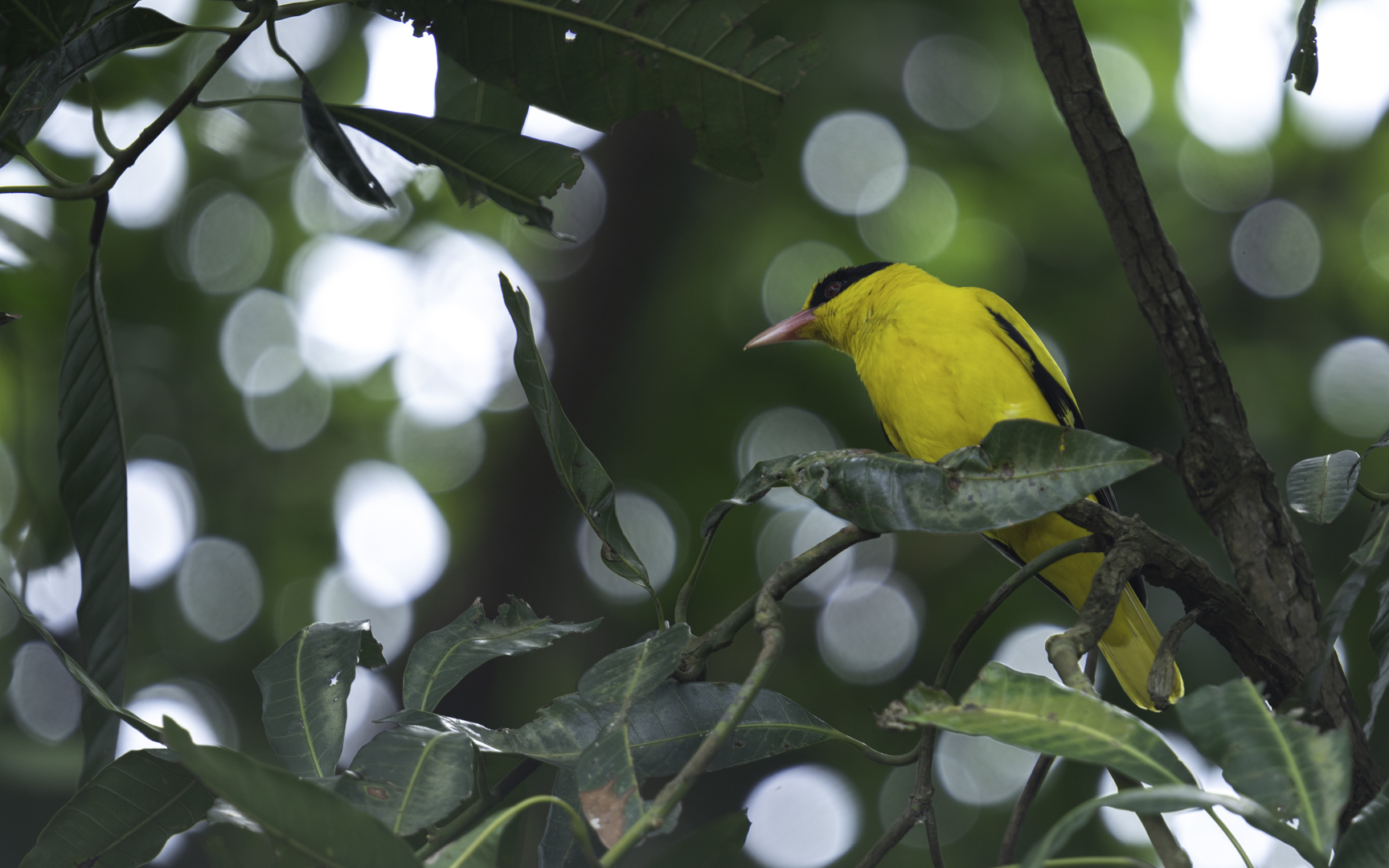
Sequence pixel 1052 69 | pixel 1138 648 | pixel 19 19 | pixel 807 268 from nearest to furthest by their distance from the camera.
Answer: pixel 19 19 < pixel 1052 69 < pixel 1138 648 < pixel 807 268

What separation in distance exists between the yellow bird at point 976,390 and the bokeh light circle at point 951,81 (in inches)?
76.5

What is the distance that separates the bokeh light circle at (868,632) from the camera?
4316mm

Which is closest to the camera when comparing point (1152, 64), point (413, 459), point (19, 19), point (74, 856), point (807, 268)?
point (74, 856)

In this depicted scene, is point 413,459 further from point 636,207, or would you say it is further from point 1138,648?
point 1138,648

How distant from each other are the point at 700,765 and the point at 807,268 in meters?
4.34

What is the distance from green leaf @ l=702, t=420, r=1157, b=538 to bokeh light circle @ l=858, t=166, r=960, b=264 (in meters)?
3.83

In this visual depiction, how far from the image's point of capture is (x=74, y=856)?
109 cm

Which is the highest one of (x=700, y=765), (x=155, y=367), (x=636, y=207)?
(x=636, y=207)

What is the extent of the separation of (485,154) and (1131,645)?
2461 mm

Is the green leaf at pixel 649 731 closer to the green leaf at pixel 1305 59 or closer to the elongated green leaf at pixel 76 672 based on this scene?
the elongated green leaf at pixel 76 672

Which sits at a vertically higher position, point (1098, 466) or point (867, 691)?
point (1098, 466)

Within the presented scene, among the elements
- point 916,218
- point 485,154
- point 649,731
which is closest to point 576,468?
point 649,731

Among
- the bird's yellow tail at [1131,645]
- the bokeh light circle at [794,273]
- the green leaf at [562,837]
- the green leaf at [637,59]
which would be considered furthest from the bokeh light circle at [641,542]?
the green leaf at [562,837]

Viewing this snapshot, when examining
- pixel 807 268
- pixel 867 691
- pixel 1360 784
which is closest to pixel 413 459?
pixel 807 268
